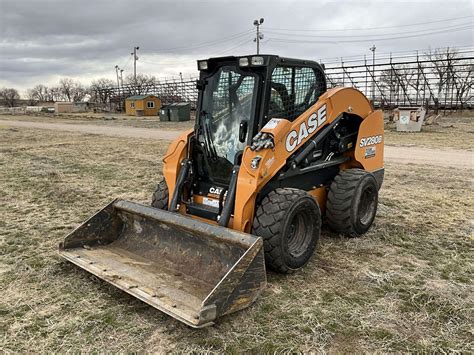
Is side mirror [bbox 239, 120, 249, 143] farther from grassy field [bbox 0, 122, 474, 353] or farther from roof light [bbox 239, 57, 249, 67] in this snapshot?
grassy field [bbox 0, 122, 474, 353]

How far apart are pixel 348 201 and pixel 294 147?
103cm

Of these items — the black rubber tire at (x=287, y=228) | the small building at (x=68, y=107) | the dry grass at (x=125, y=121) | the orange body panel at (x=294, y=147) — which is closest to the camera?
the black rubber tire at (x=287, y=228)

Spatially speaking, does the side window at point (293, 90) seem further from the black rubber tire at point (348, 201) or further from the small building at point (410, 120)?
the small building at point (410, 120)

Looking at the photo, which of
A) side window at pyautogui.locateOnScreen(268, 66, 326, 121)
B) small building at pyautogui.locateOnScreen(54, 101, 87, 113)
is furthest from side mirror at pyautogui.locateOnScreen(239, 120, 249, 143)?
small building at pyautogui.locateOnScreen(54, 101, 87, 113)

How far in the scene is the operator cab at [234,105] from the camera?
4.22 meters

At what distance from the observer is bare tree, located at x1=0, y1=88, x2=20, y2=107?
263 ft

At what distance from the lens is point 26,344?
3.01 metres

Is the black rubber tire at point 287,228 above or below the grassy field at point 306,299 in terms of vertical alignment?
above

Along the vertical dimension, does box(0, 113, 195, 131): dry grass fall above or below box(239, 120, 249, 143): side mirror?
below

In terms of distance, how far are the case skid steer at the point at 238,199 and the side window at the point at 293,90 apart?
11mm

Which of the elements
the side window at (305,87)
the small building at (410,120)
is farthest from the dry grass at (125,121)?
the side window at (305,87)

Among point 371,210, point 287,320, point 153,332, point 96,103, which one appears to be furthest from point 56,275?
point 96,103

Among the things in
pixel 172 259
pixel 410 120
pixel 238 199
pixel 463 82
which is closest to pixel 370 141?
pixel 238 199

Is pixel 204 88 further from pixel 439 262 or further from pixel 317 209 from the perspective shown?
pixel 439 262
